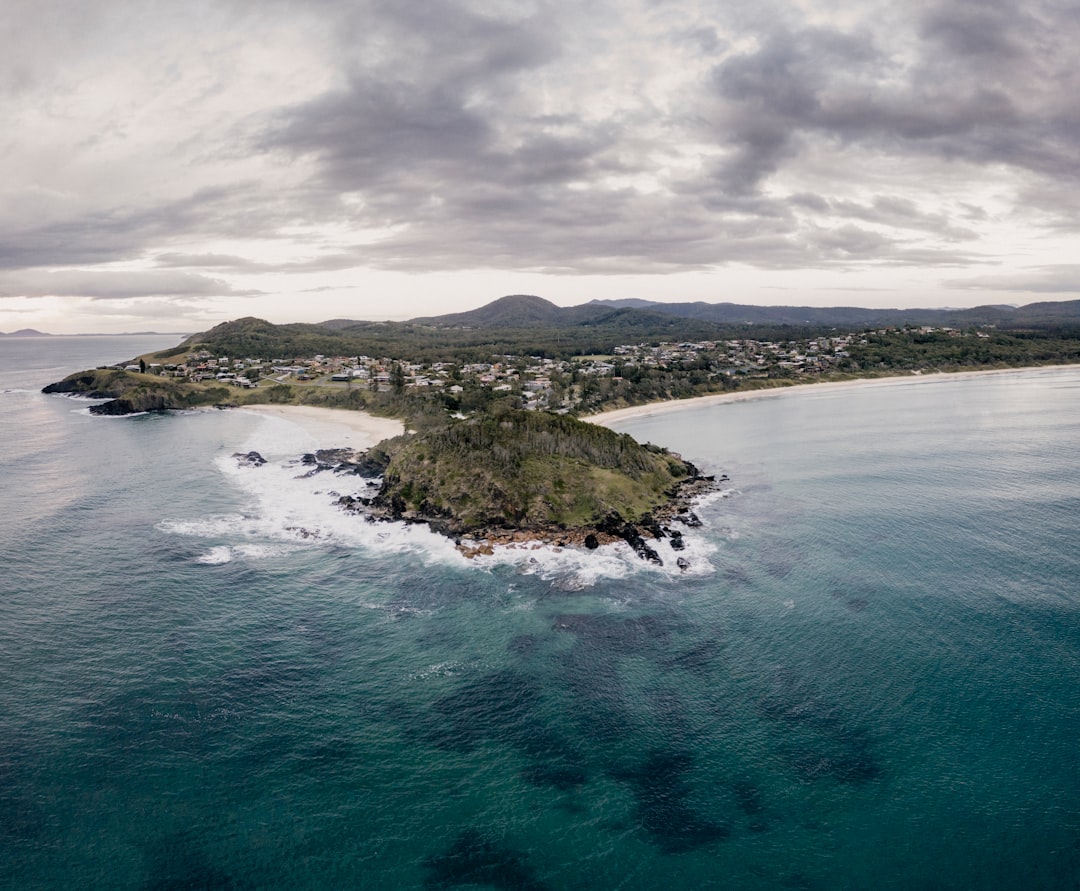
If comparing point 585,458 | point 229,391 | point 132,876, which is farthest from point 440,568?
point 229,391

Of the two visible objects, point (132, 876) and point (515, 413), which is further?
point (515, 413)

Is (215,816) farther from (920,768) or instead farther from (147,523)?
(147,523)

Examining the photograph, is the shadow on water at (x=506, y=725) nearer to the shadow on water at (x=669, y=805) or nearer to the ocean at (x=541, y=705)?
the ocean at (x=541, y=705)

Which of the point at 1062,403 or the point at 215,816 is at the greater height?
the point at 1062,403

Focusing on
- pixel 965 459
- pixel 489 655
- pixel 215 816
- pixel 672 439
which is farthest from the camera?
pixel 672 439

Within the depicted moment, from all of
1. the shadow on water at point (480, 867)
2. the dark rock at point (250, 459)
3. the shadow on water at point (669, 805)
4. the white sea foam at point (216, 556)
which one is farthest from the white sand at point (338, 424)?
the shadow on water at point (480, 867)

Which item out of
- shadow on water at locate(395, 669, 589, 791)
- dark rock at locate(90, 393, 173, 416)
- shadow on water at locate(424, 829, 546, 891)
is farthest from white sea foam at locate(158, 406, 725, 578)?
dark rock at locate(90, 393, 173, 416)
